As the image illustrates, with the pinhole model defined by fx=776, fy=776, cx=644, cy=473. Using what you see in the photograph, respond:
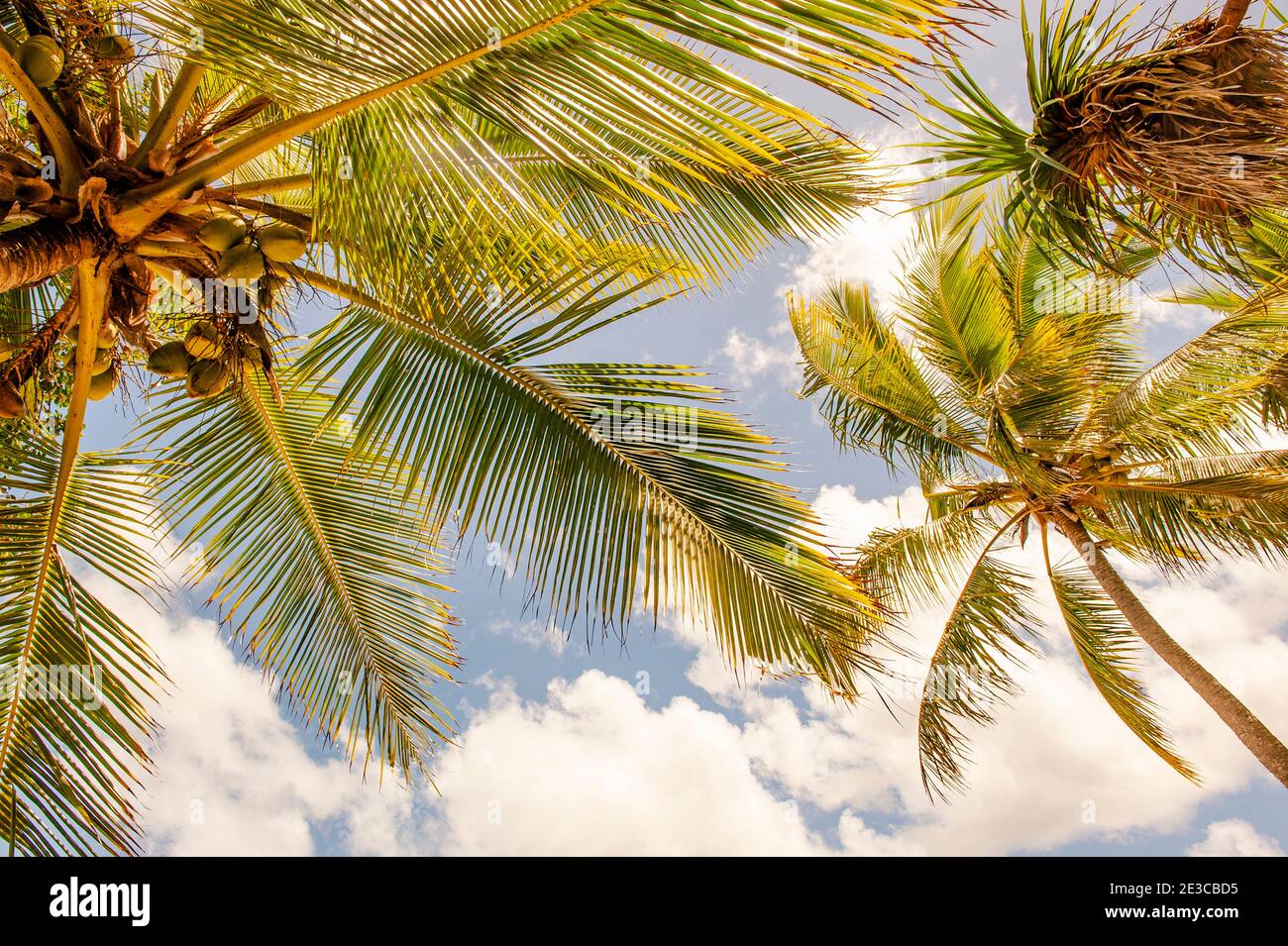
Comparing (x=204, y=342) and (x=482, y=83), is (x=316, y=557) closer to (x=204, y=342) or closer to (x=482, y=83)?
(x=204, y=342)

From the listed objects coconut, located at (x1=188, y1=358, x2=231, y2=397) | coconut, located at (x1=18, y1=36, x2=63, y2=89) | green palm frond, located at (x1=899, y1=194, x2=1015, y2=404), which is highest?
green palm frond, located at (x1=899, y1=194, x2=1015, y2=404)

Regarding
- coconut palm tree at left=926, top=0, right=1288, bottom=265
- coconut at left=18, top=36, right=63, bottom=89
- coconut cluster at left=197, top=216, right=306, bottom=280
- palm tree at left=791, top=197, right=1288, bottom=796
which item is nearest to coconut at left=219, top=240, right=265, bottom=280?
coconut cluster at left=197, top=216, right=306, bottom=280


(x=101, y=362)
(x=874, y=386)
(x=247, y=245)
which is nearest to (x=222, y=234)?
(x=247, y=245)

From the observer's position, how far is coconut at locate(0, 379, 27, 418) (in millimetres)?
2900

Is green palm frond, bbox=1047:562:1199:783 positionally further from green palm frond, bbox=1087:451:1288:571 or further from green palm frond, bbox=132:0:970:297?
green palm frond, bbox=132:0:970:297

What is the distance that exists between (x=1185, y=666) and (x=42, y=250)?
784cm

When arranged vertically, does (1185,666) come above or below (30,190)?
below

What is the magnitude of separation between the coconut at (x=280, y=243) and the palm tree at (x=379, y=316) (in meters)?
0.01

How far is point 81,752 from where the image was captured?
3.38m

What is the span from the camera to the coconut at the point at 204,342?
2.84 m

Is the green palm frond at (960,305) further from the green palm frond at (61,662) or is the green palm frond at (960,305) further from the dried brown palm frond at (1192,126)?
the green palm frond at (61,662)

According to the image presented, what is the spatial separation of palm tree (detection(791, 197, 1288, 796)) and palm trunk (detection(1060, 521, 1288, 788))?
0.01 meters

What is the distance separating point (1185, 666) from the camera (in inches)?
253

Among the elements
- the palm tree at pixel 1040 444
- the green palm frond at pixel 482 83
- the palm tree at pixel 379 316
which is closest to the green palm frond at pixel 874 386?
the palm tree at pixel 1040 444
